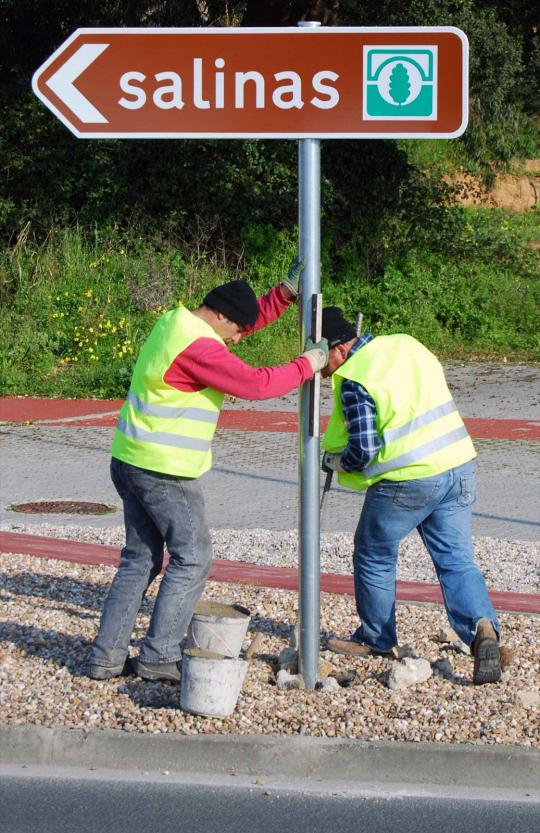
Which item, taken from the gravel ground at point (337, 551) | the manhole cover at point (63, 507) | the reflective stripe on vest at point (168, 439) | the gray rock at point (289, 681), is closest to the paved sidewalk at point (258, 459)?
the manhole cover at point (63, 507)

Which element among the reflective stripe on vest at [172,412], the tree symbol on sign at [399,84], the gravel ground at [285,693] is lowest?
the gravel ground at [285,693]

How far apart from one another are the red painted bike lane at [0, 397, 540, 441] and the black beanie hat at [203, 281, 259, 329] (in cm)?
899

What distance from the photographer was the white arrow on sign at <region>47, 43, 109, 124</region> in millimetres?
4977

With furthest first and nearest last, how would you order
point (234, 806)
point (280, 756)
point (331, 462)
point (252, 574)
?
point (252, 574), point (331, 462), point (280, 756), point (234, 806)

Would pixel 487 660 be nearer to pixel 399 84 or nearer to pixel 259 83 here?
pixel 399 84

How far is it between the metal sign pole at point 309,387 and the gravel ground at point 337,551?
2.62 meters

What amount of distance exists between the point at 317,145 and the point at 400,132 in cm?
39

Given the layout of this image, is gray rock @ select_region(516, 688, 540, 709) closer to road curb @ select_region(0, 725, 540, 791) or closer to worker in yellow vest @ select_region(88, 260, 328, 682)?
road curb @ select_region(0, 725, 540, 791)

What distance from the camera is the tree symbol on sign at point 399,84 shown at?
494 centimetres

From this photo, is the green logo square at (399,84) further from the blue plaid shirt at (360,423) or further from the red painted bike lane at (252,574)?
the red painted bike lane at (252,574)

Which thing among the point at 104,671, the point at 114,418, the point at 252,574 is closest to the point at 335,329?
the point at 104,671

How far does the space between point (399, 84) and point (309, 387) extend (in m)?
1.28

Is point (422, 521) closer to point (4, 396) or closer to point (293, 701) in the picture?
point (293, 701)

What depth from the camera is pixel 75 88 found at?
16.4 ft
